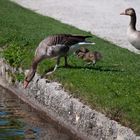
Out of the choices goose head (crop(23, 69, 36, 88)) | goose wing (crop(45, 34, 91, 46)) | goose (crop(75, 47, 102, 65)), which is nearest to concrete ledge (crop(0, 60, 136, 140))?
goose head (crop(23, 69, 36, 88))

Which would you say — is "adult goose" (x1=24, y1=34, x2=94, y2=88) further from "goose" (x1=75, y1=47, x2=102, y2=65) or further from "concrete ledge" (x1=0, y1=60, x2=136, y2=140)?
"goose" (x1=75, y1=47, x2=102, y2=65)

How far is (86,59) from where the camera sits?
13891mm

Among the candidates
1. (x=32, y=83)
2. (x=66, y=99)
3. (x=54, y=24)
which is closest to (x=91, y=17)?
(x=54, y=24)

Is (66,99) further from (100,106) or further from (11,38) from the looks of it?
(11,38)

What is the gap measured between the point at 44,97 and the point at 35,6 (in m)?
11.8

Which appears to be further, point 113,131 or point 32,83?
point 32,83

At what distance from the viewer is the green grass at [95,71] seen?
10.6 m

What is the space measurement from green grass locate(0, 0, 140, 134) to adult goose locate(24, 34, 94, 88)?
37 cm

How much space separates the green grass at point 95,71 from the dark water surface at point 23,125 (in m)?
0.74

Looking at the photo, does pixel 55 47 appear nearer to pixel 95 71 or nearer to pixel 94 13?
pixel 95 71

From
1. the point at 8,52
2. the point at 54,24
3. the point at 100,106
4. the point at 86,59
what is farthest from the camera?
the point at 54,24

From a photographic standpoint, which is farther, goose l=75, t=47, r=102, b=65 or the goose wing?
goose l=75, t=47, r=102, b=65

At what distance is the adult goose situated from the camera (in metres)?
12.8

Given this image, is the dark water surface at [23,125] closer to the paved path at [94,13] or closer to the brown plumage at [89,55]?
the brown plumage at [89,55]
